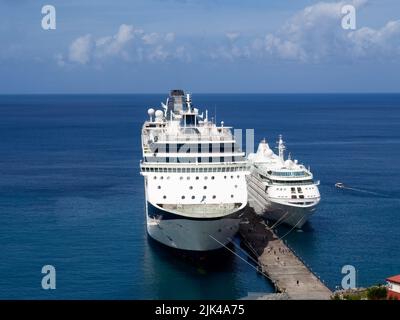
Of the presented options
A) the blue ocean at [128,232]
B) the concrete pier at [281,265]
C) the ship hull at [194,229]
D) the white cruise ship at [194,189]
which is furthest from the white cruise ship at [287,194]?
the ship hull at [194,229]

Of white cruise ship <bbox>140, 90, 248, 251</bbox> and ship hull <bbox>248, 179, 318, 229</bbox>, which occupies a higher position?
white cruise ship <bbox>140, 90, 248, 251</bbox>

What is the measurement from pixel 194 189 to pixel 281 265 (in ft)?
29.0

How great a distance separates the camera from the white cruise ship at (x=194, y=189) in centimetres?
4553

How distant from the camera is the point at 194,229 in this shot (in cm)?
4494

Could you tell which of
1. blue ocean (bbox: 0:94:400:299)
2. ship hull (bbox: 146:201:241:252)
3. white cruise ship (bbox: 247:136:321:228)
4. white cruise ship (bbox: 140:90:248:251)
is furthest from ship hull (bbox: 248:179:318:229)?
ship hull (bbox: 146:201:241:252)

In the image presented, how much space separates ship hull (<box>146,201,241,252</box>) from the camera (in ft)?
147

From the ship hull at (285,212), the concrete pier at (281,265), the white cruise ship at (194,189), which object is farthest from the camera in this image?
the ship hull at (285,212)

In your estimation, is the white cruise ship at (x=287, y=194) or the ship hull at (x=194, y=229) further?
the white cruise ship at (x=287, y=194)

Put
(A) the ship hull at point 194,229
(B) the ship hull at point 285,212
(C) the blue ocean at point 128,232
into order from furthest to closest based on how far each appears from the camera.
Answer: (B) the ship hull at point 285,212
(A) the ship hull at point 194,229
(C) the blue ocean at point 128,232

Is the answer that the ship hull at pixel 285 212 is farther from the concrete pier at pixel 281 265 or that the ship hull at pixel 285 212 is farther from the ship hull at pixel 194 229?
the ship hull at pixel 194 229

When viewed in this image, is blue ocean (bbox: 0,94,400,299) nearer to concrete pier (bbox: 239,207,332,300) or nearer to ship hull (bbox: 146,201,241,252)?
concrete pier (bbox: 239,207,332,300)

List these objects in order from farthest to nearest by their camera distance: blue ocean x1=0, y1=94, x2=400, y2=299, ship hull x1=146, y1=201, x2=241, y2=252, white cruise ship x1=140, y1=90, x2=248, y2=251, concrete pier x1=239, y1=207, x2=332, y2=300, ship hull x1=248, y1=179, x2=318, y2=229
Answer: ship hull x1=248, y1=179, x2=318, y2=229 < white cruise ship x1=140, y1=90, x2=248, y2=251 < ship hull x1=146, y1=201, x2=241, y2=252 < blue ocean x1=0, y1=94, x2=400, y2=299 < concrete pier x1=239, y1=207, x2=332, y2=300

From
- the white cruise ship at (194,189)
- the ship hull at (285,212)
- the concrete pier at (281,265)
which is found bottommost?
the concrete pier at (281,265)

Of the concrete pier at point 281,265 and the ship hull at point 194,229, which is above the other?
the ship hull at point 194,229
